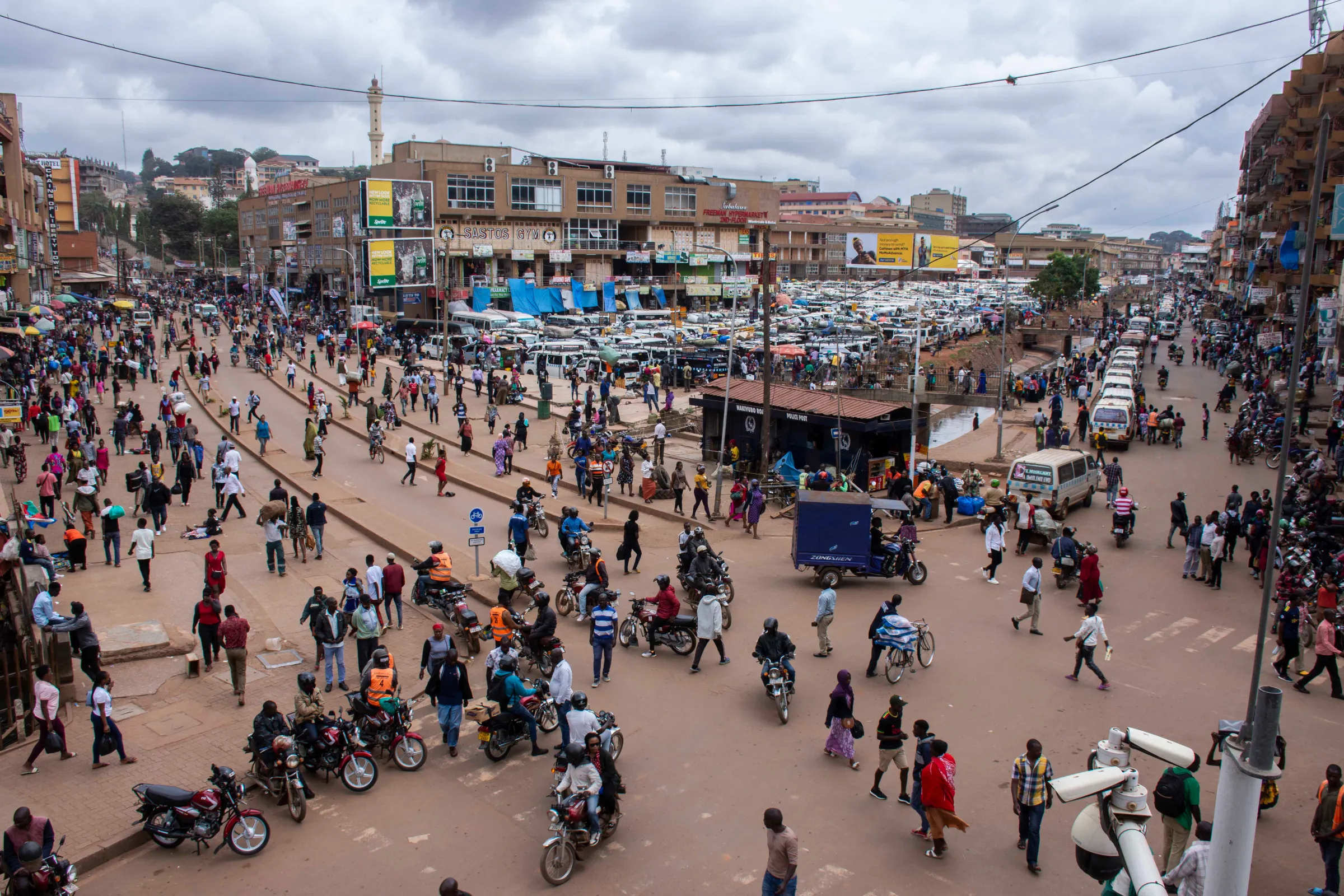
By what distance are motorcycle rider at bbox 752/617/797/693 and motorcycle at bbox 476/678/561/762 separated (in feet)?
8.84

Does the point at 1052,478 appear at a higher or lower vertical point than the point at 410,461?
higher

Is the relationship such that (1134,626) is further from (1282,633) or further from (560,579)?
(560,579)

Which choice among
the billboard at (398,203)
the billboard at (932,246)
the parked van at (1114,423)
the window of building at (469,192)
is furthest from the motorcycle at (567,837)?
the billboard at (932,246)

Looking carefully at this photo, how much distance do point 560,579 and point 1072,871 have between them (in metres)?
10.6

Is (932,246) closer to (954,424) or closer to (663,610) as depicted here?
(954,424)

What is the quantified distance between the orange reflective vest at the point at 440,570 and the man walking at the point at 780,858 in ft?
28.6

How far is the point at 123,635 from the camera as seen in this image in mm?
13180

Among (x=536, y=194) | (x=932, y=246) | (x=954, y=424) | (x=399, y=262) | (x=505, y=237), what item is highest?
(x=536, y=194)

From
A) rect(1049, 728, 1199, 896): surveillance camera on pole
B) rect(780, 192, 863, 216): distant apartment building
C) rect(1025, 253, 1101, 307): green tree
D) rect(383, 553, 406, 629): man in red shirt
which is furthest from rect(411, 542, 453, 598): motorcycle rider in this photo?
rect(780, 192, 863, 216): distant apartment building

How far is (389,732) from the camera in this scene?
1052cm

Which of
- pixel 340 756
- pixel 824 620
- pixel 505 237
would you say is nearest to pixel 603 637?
pixel 824 620

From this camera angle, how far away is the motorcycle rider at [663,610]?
1352cm

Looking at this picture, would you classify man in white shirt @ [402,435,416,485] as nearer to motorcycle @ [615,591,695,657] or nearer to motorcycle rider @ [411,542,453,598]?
motorcycle rider @ [411,542,453,598]

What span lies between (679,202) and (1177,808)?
8797 centimetres
